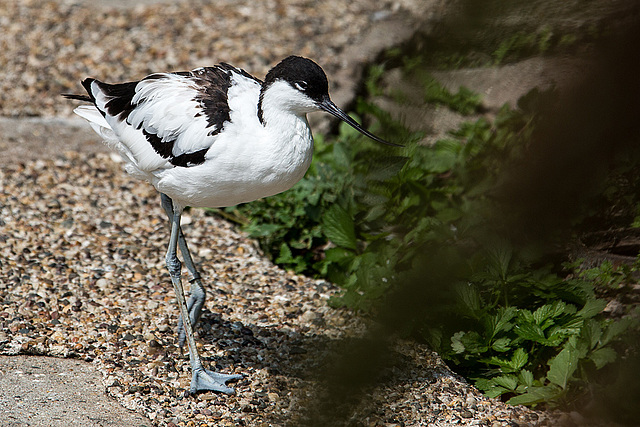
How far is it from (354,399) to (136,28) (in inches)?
247

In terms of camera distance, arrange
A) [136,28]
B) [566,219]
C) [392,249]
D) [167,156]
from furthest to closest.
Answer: [136,28] → [392,249] → [167,156] → [566,219]

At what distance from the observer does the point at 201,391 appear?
3184 millimetres

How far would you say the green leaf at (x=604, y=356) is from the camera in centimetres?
273

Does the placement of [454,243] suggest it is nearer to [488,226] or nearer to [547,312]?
[488,226]

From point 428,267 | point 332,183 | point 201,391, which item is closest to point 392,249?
point 332,183

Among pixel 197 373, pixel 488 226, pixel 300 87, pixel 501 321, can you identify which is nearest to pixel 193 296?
pixel 197 373

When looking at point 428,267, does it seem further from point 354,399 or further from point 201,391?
point 201,391

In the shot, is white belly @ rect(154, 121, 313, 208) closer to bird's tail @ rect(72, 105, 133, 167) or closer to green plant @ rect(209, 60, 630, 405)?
green plant @ rect(209, 60, 630, 405)

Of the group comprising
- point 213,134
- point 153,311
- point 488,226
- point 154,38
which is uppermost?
point 154,38

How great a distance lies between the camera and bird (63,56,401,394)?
2.87 metres

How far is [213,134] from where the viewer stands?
2936 millimetres

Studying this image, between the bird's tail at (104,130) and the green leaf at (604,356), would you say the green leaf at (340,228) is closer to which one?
the bird's tail at (104,130)

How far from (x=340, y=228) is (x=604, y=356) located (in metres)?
1.72

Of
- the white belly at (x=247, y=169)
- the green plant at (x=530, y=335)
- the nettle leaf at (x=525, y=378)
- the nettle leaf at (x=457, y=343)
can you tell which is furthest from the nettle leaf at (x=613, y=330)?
the white belly at (x=247, y=169)
